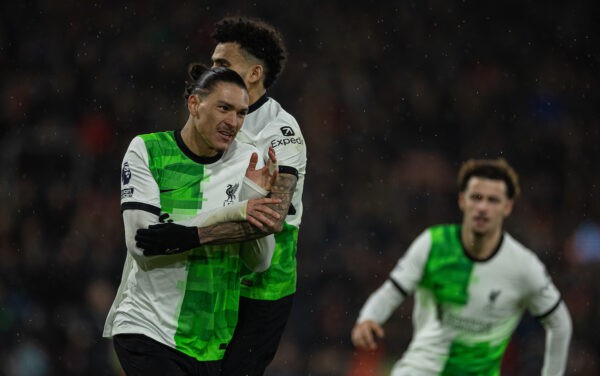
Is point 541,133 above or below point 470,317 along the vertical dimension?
above

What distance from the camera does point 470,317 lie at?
644 cm

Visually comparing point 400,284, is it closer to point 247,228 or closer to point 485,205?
point 485,205

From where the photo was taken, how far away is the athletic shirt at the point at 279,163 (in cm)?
476

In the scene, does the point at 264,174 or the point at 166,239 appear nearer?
the point at 166,239

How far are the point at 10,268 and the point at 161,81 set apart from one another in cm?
338

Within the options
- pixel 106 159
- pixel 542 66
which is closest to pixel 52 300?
pixel 106 159

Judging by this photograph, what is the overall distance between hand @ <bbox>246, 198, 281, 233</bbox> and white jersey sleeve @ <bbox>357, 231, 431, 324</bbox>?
7.00 ft

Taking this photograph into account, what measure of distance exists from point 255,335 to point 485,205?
2.17 metres

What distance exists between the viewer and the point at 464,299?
255 inches

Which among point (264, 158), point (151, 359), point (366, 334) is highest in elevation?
point (264, 158)

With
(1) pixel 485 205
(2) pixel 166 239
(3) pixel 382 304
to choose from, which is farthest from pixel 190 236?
(1) pixel 485 205

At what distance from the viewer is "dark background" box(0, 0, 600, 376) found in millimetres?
9969

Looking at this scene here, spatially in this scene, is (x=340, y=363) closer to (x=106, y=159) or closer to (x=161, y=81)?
(x=106, y=159)

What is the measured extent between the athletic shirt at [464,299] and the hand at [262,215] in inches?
93.3
